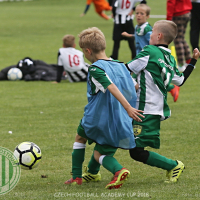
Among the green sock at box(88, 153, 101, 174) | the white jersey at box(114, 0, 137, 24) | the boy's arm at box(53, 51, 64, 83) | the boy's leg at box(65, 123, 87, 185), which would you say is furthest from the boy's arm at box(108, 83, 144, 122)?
the white jersey at box(114, 0, 137, 24)

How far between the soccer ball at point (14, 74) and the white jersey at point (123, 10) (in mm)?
2660

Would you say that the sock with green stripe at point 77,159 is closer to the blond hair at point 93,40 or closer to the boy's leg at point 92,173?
the boy's leg at point 92,173

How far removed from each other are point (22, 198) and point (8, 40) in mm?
13564

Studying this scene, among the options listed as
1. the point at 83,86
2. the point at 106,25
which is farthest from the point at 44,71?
the point at 106,25

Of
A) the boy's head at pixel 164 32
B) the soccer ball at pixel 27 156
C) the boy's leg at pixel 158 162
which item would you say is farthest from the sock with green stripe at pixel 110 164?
the boy's head at pixel 164 32

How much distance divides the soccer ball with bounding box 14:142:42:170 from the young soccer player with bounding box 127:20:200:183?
0.94 m

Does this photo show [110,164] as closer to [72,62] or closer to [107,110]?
[107,110]

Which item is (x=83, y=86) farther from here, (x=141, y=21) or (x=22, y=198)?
(x=22, y=198)

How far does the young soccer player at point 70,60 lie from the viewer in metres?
9.52

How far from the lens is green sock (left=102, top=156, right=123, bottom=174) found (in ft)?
12.1

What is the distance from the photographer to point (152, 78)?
4020 millimetres

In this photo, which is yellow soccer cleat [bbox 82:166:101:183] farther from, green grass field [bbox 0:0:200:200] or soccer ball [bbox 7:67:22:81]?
soccer ball [bbox 7:67:22:81]

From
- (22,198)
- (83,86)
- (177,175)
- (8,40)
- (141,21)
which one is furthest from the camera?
(8,40)

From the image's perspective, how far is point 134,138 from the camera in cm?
394
